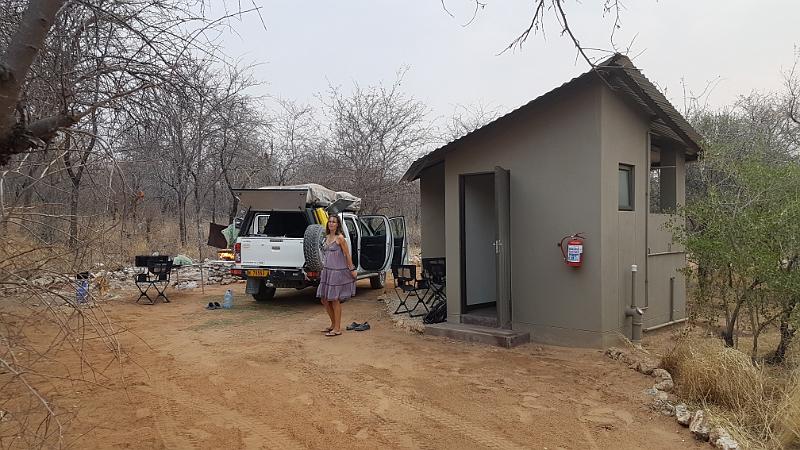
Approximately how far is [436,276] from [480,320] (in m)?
1.55

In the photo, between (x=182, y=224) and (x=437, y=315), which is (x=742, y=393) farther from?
(x=182, y=224)

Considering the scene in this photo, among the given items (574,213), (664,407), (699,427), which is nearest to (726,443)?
(699,427)

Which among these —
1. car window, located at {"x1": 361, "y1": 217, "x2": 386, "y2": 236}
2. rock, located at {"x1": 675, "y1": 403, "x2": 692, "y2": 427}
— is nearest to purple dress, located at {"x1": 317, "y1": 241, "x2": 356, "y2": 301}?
car window, located at {"x1": 361, "y1": 217, "x2": 386, "y2": 236}

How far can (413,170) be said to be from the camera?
10039 mm

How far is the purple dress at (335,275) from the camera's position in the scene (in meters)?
8.55

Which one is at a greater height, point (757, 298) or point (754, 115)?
point (754, 115)

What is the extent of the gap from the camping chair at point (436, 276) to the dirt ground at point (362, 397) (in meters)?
1.40

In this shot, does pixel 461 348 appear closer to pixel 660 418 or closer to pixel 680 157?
pixel 660 418

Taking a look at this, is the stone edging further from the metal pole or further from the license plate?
the license plate

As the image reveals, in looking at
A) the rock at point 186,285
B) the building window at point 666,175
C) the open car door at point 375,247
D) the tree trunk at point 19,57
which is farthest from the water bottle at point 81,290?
the rock at point 186,285

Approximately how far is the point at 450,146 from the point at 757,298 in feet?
14.5

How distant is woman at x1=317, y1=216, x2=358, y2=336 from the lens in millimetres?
8562

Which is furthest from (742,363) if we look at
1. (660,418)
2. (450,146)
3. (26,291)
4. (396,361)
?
(26,291)

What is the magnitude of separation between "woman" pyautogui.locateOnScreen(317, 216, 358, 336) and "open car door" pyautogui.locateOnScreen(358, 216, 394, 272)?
392cm
